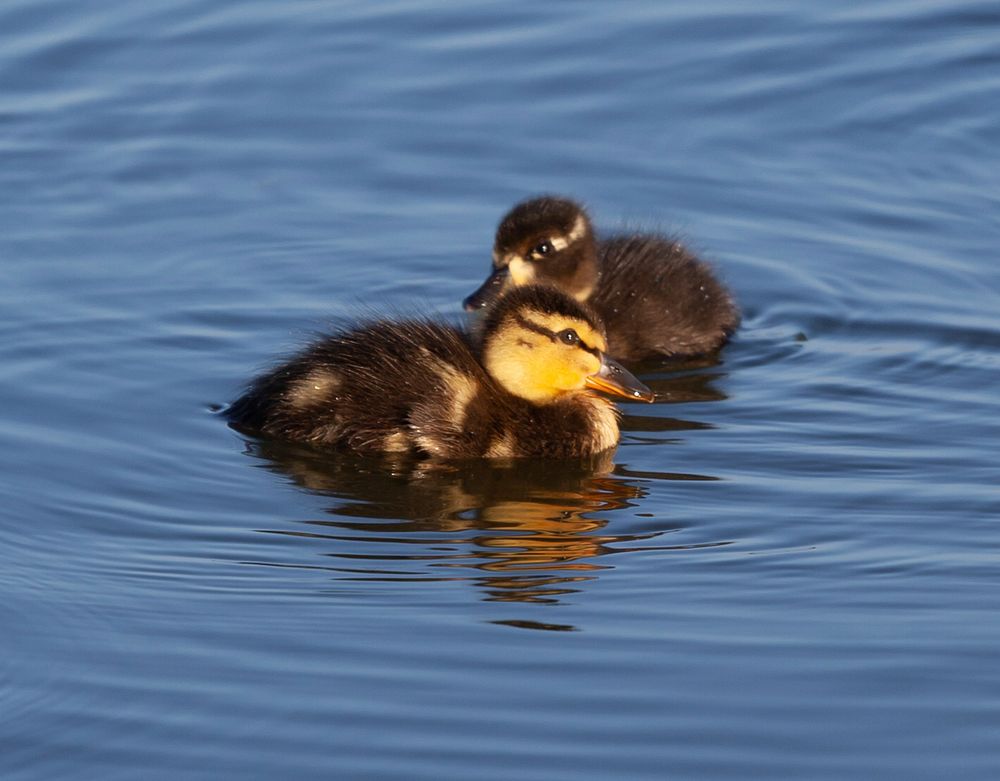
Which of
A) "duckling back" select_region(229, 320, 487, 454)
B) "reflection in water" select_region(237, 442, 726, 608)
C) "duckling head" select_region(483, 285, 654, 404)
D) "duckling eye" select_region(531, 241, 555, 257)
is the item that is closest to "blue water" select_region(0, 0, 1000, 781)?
"reflection in water" select_region(237, 442, 726, 608)

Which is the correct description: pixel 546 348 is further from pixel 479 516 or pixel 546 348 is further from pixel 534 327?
pixel 479 516

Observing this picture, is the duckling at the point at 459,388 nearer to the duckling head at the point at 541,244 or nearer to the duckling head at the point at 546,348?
the duckling head at the point at 546,348

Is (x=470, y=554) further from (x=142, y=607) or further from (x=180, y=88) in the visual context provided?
(x=180, y=88)

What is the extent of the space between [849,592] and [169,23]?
6993 millimetres

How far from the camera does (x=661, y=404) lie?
759cm

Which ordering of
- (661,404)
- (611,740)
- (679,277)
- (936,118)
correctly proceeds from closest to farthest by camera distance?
(611,740) < (661,404) < (679,277) < (936,118)

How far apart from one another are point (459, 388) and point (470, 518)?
67cm

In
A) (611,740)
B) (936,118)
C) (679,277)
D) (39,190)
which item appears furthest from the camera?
(936,118)

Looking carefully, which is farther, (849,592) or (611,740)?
(849,592)

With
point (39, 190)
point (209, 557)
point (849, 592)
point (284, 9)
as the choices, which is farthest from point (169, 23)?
point (849, 592)

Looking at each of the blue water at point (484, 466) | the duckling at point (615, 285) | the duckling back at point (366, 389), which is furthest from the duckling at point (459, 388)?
the duckling at point (615, 285)

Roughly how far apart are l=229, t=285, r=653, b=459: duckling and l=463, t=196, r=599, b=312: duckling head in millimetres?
952

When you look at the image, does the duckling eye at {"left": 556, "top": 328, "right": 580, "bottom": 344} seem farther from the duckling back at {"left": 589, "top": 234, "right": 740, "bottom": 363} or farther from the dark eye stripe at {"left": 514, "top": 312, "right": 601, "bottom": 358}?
the duckling back at {"left": 589, "top": 234, "right": 740, "bottom": 363}

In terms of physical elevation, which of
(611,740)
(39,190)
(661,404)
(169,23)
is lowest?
(611,740)
